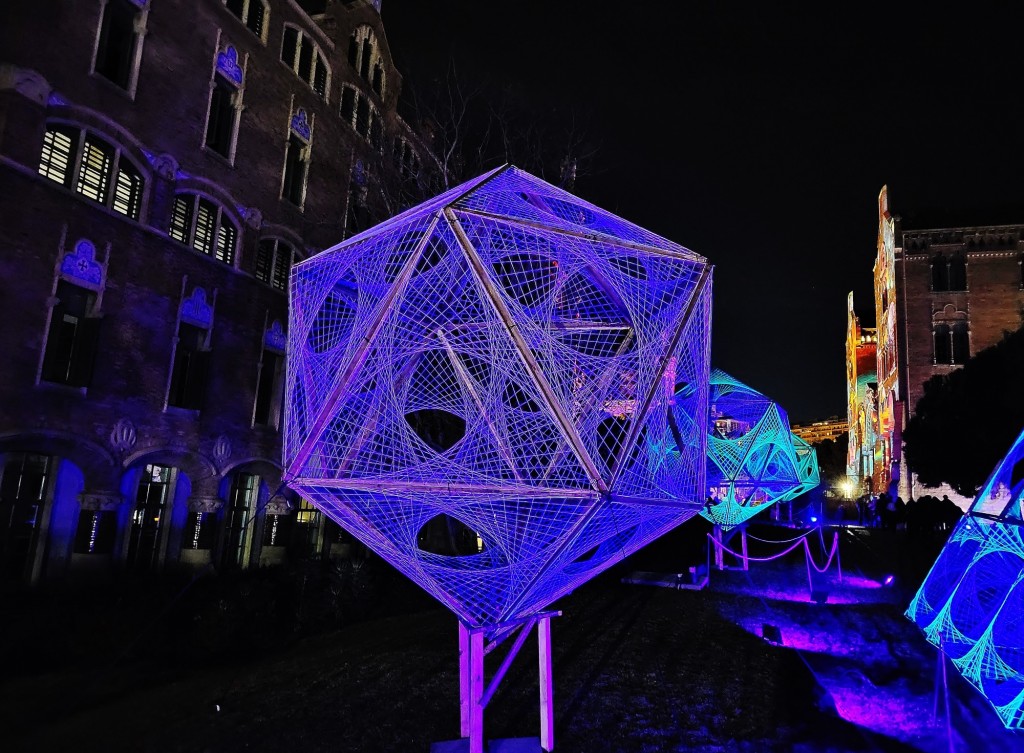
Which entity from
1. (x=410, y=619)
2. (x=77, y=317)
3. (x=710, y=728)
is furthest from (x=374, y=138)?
(x=710, y=728)

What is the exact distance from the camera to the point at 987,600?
23.6ft

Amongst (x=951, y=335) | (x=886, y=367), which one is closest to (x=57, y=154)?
(x=951, y=335)

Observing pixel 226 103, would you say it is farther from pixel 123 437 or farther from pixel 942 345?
pixel 942 345

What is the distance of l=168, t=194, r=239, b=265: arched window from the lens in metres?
16.1

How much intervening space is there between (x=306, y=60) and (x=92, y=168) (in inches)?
357

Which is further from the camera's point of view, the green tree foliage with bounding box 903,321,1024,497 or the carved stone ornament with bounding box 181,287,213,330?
the green tree foliage with bounding box 903,321,1024,497

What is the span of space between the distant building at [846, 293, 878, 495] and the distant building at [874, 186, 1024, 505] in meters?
13.6

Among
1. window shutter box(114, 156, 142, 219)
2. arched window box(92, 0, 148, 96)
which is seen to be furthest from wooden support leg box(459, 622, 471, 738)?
arched window box(92, 0, 148, 96)

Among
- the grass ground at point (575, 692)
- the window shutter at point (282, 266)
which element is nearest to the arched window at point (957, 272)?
the grass ground at point (575, 692)

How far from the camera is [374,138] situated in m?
23.7

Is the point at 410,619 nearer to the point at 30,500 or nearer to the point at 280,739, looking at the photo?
the point at 280,739

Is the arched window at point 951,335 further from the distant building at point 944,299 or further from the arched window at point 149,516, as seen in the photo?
the arched window at point 149,516

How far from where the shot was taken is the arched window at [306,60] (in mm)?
20000

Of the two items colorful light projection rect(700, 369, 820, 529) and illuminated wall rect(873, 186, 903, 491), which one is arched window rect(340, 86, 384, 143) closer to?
colorful light projection rect(700, 369, 820, 529)
